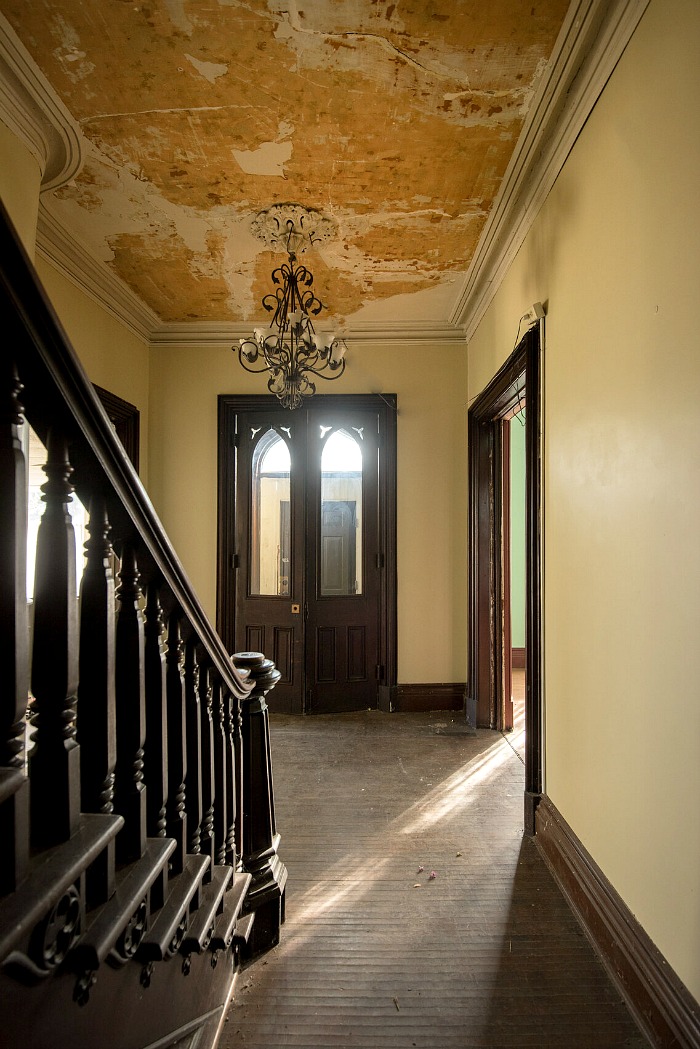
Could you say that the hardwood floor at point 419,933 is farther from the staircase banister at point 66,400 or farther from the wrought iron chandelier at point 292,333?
the wrought iron chandelier at point 292,333

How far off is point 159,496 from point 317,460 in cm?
137

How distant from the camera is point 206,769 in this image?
1654mm

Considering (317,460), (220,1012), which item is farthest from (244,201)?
(220,1012)

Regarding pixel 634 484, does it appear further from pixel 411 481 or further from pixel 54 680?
pixel 411 481

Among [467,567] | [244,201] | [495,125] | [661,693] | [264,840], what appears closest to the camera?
[661,693]

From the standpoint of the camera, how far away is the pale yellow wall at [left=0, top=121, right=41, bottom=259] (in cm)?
238

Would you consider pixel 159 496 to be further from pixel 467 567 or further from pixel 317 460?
pixel 467 567

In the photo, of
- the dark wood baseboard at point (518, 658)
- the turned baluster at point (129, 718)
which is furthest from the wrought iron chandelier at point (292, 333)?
the dark wood baseboard at point (518, 658)

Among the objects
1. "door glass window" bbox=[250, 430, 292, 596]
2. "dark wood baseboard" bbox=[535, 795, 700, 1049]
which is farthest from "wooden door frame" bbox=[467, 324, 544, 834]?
"dark wood baseboard" bbox=[535, 795, 700, 1049]

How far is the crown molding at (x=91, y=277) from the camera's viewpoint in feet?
11.0

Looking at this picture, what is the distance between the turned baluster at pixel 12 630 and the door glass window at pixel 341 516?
4138mm

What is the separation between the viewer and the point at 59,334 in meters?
0.89

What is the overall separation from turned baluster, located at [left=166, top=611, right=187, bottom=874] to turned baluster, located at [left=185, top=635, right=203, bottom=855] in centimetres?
8

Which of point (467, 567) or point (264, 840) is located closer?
point (264, 840)
